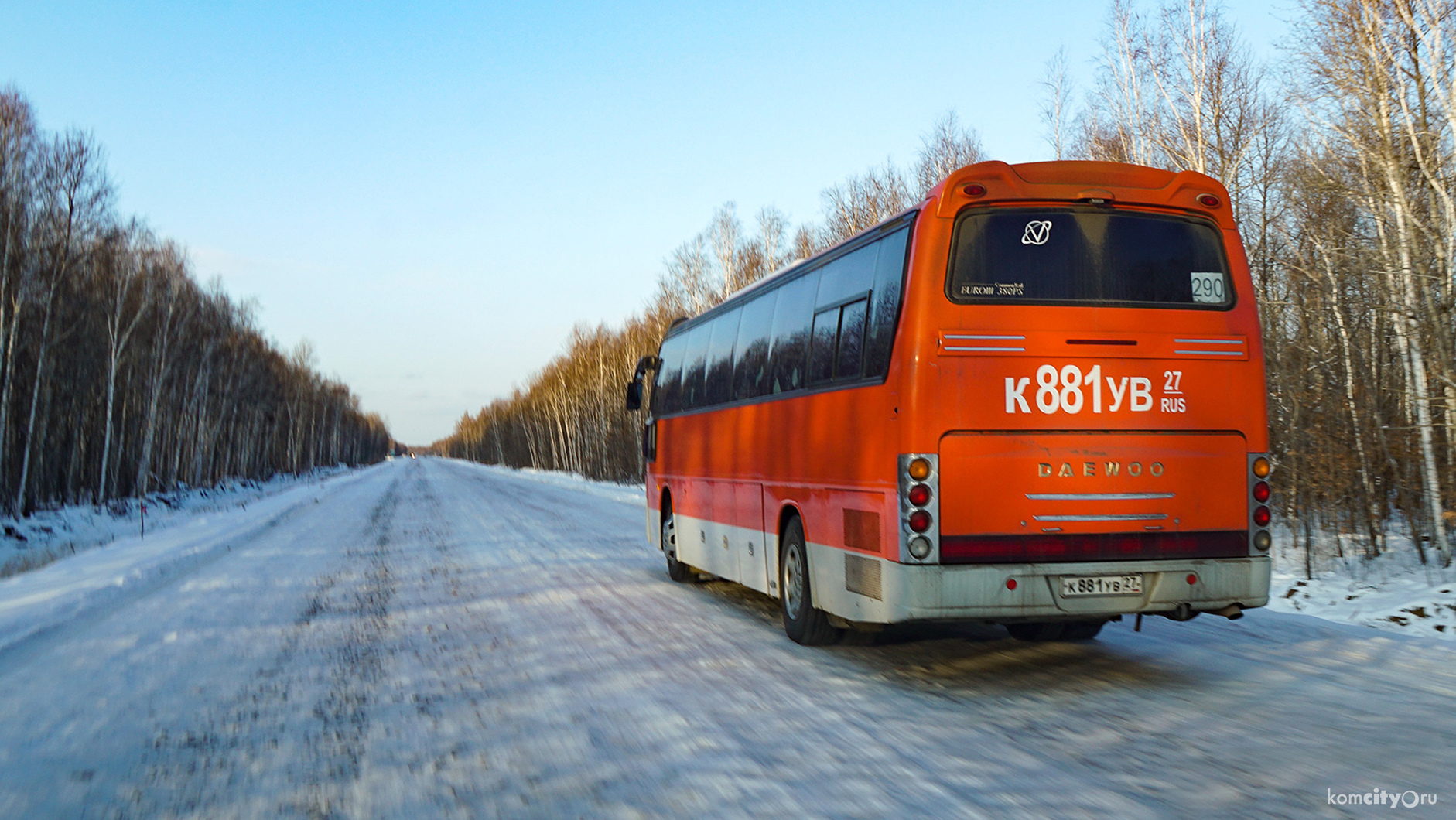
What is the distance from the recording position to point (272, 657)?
8109 millimetres

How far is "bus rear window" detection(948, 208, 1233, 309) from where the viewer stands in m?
6.56

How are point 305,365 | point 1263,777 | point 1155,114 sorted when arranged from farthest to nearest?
1. point 305,365
2. point 1155,114
3. point 1263,777

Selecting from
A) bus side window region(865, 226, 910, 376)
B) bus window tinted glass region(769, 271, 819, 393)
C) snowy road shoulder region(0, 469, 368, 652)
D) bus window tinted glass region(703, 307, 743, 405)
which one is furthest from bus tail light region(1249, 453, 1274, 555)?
snowy road shoulder region(0, 469, 368, 652)

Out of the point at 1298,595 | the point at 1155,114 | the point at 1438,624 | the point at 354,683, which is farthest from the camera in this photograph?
the point at 1155,114

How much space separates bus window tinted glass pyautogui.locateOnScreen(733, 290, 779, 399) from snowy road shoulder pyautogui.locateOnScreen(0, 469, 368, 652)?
704 cm

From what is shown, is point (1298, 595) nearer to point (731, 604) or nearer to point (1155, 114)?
point (731, 604)

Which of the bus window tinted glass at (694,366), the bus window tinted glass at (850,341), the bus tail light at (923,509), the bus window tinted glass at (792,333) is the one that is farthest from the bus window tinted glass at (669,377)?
the bus tail light at (923,509)

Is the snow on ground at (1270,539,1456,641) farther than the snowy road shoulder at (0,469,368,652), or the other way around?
the snowy road shoulder at (0,469,368,652)

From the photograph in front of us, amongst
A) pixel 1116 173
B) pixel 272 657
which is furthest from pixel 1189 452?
pixel 272 657

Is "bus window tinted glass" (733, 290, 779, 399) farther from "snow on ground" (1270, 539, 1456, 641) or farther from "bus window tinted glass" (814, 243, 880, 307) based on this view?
"snow on ground" (1270, 539, 1456, 641)

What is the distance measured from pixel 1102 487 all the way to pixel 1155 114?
20.2m

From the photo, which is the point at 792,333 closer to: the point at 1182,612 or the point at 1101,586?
the point at 1101,586

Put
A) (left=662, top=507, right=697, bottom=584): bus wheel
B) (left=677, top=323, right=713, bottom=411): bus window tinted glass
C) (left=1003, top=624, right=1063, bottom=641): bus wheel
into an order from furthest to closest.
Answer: (left=662, top=507, right=697, bottom=584): bus wheel < (left=677, top=323, right=713, bottom=411): bus window tinted glass < (left=1003, top=624, right=1063, bottom=641): bus wheel

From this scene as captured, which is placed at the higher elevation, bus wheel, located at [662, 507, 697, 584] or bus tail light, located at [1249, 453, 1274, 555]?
bus tail light, located at [1249, 453, 1274, 555]
